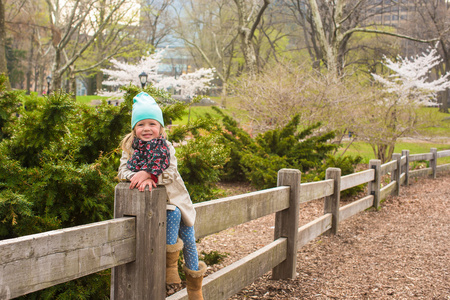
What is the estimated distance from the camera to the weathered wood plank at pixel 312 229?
14.1ft

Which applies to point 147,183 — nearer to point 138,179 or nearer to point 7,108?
point 138,179

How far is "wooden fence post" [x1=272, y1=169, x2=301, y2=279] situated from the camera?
3934 mm

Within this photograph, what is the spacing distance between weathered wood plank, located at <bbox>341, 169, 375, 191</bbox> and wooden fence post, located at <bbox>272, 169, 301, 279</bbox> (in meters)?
1.98

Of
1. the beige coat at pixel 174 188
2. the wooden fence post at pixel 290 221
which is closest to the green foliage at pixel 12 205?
the beige coat at pixel 174 188

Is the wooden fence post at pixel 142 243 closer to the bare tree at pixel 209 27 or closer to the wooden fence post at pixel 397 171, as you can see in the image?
the wooden fence post at pixel 397 171

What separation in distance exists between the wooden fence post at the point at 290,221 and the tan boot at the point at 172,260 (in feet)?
6.43

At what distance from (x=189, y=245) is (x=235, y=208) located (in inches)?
28.5

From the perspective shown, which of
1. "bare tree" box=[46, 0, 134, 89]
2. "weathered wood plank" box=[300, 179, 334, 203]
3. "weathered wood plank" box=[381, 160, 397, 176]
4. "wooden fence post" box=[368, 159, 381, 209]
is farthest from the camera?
"bare tree" box=[46, 0, 134, 89]

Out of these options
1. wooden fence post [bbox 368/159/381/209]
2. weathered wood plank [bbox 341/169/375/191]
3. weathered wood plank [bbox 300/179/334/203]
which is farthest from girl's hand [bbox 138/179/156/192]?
wooden fence post [bbox 368/159/381/209]

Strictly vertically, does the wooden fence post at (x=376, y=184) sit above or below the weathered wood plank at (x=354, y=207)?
above

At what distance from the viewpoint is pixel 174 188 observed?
2176mm

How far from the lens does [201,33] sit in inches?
1768

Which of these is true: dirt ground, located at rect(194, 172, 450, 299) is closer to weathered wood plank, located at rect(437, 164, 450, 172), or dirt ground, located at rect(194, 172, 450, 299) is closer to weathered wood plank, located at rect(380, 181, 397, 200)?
A: weathered wood plank, located at rect(380, 181, 397, 200)

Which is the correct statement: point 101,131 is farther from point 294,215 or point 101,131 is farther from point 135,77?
point 135,77
